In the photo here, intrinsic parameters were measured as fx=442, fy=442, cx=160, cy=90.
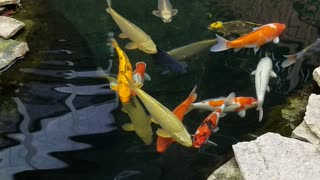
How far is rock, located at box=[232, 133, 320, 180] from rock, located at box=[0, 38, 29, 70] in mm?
2792

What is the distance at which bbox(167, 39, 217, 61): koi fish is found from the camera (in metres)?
4.73

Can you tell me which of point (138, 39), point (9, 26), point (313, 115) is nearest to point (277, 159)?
point (313, 115)

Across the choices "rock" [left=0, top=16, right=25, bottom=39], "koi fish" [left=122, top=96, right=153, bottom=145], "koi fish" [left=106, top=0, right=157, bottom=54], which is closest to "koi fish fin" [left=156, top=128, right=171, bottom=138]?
"koi fish" [left=122, top=96, right=153, bottom=145]

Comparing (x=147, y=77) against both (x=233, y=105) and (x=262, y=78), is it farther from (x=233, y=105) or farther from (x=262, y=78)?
(x=262, y=78)

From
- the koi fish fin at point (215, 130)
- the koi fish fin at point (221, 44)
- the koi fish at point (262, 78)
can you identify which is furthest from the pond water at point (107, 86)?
the koi fish fin at point (221, 44)

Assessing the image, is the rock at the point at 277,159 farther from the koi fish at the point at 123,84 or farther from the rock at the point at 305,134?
the koi fish at the point at 123,84

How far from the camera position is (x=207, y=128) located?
359 cm

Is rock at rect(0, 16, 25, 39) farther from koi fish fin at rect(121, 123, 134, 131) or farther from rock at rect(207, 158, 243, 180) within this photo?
rock at rect(207, 158, 243, 180)

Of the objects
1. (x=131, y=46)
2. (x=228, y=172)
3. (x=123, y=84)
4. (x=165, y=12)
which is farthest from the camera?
(x=165, y=12)

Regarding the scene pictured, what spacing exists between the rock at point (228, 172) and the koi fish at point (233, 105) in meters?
0.67

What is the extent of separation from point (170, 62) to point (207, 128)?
125 centimetres

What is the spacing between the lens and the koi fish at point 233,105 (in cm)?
392

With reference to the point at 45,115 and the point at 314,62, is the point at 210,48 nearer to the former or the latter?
the point at 314,62

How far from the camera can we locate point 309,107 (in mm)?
3654
